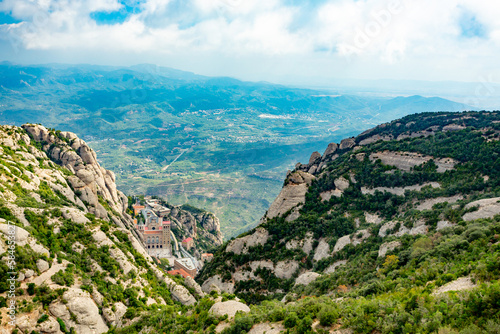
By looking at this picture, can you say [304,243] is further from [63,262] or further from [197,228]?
[197,228]

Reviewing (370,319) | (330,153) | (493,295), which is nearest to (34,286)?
(370,319)

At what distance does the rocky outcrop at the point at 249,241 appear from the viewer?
46.4 metres

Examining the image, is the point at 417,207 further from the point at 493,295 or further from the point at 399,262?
the point at 493,295

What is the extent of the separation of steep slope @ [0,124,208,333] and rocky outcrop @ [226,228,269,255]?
8786 mm

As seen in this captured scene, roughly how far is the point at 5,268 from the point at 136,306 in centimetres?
1192

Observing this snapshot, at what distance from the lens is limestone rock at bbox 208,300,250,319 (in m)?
22.6

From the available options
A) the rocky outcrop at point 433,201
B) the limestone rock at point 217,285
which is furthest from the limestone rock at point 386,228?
the limestone rock at point 217,285

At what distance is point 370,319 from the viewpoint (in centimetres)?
1434

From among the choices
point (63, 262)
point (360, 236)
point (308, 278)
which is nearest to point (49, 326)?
point (63, 262)

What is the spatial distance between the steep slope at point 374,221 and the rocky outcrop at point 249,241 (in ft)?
0.51

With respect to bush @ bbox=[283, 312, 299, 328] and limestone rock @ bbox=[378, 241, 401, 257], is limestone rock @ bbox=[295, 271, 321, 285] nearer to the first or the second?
limestone rock @ bbox=[378, 241, 401, 257]

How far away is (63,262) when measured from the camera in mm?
28625

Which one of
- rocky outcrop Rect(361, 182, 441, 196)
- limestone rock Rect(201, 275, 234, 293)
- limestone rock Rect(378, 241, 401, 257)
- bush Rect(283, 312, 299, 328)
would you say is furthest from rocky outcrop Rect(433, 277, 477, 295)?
limestone rock Rect(201, 275, 234, 293)

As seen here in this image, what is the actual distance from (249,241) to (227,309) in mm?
24062
